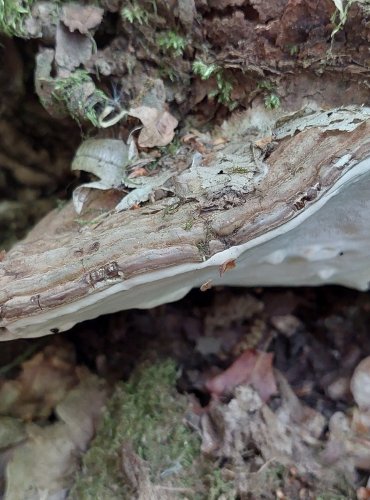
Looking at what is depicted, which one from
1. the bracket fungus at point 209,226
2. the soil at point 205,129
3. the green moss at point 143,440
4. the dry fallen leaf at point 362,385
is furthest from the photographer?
the dry fallen leaf at point 362,385

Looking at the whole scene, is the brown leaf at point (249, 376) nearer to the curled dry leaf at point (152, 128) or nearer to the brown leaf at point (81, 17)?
the curled dry leaf at point (152, 128)

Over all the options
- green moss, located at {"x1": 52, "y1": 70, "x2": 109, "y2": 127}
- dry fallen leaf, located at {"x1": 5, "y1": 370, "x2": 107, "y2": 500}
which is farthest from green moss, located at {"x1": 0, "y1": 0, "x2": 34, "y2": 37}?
dry fallen leaf, located at {"x1": 5, "y1": 370, "x2": 107, "y2": 500}

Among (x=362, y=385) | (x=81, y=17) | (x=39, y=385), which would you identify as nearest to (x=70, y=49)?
(x=81, y=17)

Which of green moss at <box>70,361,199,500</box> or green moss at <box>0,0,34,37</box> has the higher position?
green moss at <box>0,0,34,37</box>

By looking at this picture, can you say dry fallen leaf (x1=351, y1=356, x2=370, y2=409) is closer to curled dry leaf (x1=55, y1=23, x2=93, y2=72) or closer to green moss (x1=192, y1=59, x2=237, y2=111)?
green moss (x1=192, y1=59, x2=237, y2=111)

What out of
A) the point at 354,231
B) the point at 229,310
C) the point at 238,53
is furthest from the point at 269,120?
the point at 229,310

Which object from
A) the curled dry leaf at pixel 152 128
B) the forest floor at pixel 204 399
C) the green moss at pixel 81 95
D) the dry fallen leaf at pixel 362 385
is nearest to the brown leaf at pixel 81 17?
the green moss at pixel 81 95
